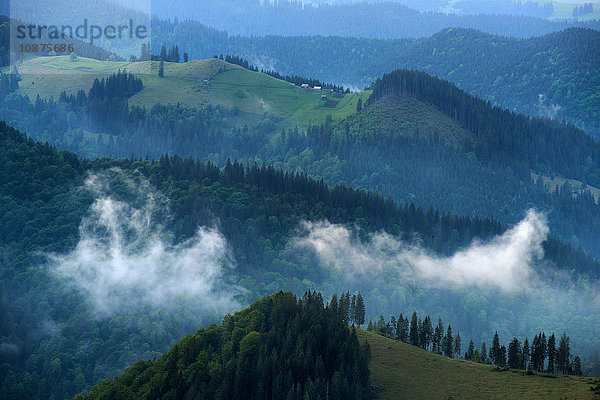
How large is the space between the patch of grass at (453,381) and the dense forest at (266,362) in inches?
278

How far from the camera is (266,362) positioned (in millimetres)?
167000

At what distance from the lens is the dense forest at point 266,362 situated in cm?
16388

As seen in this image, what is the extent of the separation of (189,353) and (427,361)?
188ft

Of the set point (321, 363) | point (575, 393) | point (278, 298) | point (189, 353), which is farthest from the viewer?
point (278, 298)

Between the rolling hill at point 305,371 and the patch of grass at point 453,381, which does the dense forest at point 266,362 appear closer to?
the rolling hill at point 305,371

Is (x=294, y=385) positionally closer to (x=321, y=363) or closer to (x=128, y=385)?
(x=321, y=363)

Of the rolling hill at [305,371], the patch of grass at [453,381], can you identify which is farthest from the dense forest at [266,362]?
the patch of grass at [453,381]

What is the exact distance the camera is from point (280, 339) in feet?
574

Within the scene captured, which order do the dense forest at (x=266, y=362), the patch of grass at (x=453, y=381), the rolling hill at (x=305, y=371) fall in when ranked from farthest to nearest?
the dense forest at (x=266, y=362) < the rolling hill at (x=305, y=371) < the patch of grass at (x=453, y=381)

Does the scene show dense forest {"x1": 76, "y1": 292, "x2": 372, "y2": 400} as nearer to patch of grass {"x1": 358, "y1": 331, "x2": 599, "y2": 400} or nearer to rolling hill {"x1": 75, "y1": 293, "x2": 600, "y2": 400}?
rolling hill {"x1": 75, "y1": 293, "x2": 600, "y2": 400}

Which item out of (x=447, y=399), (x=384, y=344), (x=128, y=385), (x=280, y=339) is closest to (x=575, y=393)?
(x=447, y=399)

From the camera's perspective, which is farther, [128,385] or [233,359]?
[128,385]

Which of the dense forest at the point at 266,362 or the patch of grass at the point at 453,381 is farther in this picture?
the dense forest at the point at 266,362

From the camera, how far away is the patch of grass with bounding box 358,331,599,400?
162m
